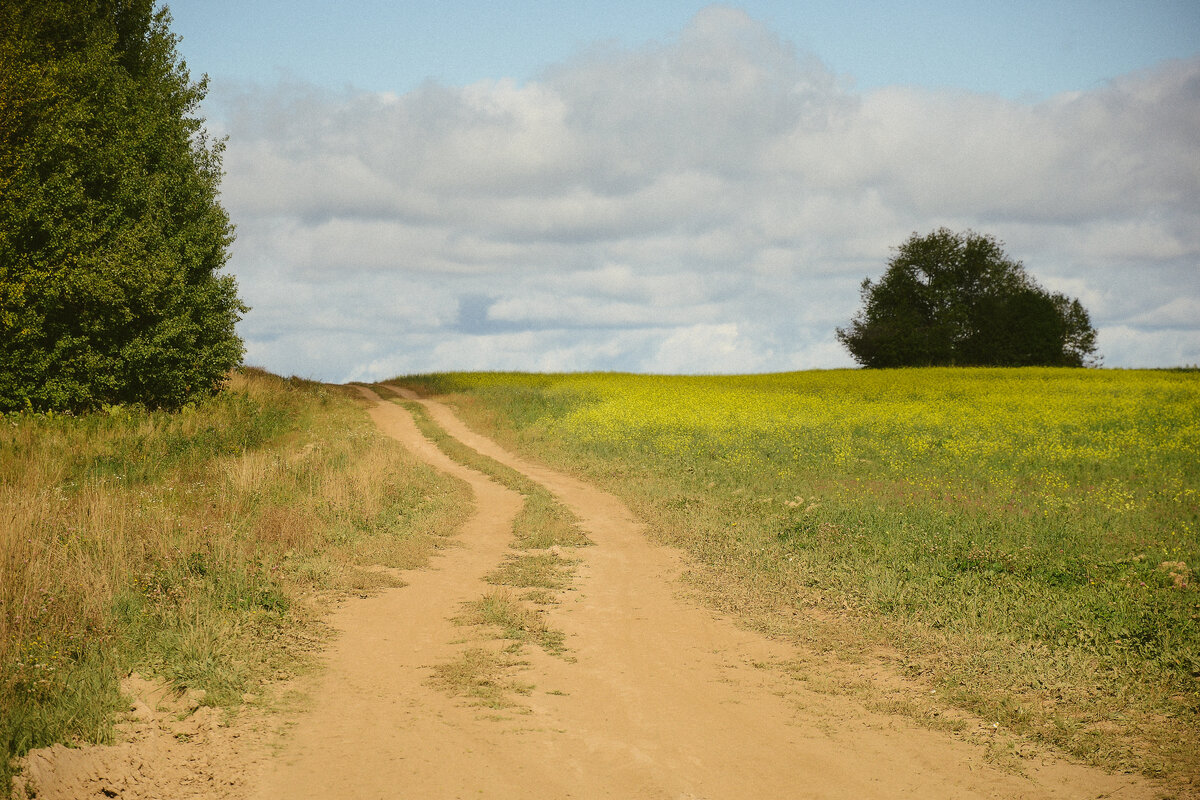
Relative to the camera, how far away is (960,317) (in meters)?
67.2

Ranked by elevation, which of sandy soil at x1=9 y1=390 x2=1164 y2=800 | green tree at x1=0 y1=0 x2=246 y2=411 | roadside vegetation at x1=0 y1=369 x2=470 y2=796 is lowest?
sandy soil at x1=9 y1=390 x2=1164 y2=800

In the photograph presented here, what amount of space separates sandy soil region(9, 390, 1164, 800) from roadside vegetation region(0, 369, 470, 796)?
0.54 metres

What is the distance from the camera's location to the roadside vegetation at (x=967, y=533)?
8.03 metres

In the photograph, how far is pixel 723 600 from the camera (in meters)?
11.1

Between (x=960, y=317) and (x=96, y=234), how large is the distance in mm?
65531

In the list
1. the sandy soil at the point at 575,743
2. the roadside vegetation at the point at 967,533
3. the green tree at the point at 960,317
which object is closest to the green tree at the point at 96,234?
the roadside vegetation at the point at 967,533

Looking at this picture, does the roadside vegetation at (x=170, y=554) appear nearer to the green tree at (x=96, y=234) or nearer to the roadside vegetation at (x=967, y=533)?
the green tree at (x=96, y=234)

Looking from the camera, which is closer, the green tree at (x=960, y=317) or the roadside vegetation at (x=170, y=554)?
the roadside vegetation at (x=170, y=554)

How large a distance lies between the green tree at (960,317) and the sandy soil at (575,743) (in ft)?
209

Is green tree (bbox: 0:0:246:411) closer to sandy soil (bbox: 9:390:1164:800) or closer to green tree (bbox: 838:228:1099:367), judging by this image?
sandy soil (bbox: 9:390:1164:800)

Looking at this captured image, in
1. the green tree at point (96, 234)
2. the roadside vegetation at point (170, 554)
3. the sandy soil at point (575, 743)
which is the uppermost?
the green tree at point (96, 234)

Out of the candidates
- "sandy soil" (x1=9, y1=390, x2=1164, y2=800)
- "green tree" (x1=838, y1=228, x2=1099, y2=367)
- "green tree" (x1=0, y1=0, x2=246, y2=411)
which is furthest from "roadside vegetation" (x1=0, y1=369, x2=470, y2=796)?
"green tree" (x1=838, y1=228, x2=1099, y2=367)

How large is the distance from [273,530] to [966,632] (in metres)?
10.6

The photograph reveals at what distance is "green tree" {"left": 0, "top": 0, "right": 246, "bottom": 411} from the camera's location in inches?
807
